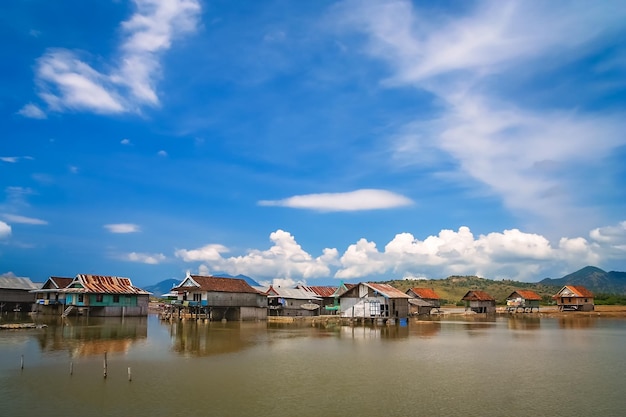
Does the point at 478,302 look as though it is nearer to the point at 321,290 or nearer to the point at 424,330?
the point at 321,290

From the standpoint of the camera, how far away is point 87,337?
1604 inches

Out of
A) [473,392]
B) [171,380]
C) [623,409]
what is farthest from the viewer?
[171,380]

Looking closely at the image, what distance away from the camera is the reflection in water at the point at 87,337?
3353cm

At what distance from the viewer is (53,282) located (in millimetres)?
66688

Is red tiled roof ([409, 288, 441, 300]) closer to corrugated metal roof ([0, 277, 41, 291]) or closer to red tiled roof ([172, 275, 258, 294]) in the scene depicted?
red tiled roof ([172, 275, 258, 294])

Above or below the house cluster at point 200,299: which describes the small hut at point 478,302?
below

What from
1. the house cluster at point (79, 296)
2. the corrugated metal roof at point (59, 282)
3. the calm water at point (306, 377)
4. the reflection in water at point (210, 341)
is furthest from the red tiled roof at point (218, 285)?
the calm water at point (306, 377)

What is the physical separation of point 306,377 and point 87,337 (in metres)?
25.3

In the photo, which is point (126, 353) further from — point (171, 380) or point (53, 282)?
point (53, 282)

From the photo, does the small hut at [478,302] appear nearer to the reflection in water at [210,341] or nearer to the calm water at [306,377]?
the calm water at [306,377]

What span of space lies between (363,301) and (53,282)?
146 feet

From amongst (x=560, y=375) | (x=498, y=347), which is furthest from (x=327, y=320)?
(x=560, y=375)

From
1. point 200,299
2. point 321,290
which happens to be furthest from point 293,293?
point 200,299

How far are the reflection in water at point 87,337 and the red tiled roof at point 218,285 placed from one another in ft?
29.2
